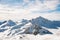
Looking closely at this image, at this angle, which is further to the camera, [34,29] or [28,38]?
[34,29]

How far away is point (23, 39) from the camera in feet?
442

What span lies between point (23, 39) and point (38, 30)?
34.3 m

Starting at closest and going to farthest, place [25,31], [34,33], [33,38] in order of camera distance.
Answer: [33,38], [34,33], [25,31]

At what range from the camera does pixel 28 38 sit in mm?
138875

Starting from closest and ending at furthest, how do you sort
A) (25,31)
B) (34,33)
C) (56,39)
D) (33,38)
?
(56,39), (33,38), (34,33), (25,31)

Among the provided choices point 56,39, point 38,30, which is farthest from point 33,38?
point 38,30

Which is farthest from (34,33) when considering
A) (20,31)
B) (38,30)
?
(20,31)

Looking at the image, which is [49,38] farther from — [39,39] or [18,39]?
[18,39]

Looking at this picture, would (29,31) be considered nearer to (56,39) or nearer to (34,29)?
(34,29)

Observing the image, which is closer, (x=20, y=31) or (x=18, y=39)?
(x=18, y=39)

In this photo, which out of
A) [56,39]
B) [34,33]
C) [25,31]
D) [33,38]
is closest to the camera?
[56,39]

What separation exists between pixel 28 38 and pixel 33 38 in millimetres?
3162

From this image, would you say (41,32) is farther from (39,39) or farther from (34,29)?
(39,39)

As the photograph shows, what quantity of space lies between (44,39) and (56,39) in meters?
7.13
